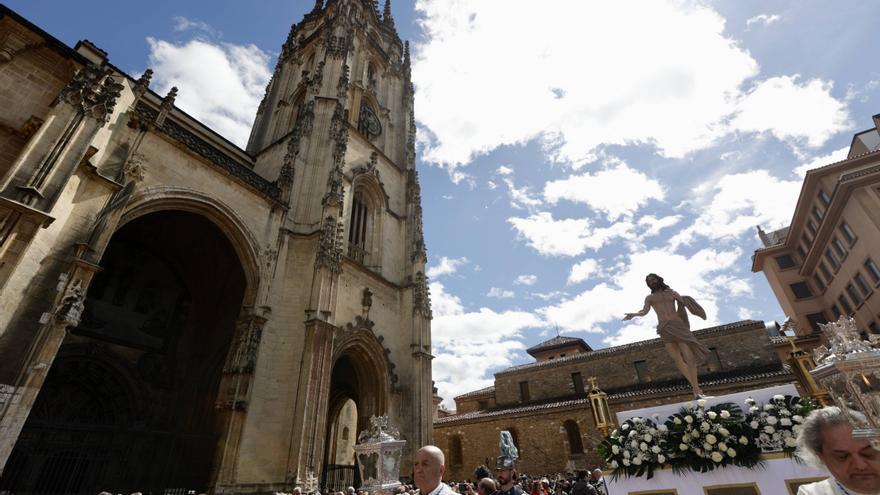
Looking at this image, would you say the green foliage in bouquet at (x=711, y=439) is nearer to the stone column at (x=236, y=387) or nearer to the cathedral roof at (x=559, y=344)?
the stone column at (x=236, y=387)

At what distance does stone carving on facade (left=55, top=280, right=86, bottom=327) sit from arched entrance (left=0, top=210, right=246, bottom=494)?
3.84 metres

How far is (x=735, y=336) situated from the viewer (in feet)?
77.6

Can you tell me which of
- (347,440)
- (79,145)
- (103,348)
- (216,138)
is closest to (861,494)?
(79,145)

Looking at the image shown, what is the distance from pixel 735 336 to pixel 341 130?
25.4 m

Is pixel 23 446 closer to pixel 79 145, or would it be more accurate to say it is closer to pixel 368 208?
pixel 79 145

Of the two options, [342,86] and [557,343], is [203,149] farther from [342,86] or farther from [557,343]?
[557,343]

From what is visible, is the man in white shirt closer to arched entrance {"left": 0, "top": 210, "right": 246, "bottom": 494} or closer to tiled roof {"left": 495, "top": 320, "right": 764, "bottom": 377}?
arched entrance {"left": 0, "top": 210, "right": 246, "bottom": 494}

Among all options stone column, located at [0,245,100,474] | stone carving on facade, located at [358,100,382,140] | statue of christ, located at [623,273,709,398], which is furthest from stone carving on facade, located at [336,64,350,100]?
statue of christ, located at [623,273,709,398]

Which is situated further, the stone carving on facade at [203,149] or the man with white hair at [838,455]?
the stone carving on facade at [203,149]

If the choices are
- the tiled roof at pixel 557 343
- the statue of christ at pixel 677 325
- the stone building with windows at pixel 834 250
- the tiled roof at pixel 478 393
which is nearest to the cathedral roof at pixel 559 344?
the tiled roof at pixel 557 343

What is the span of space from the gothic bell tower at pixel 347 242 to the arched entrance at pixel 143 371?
2801 millimetres

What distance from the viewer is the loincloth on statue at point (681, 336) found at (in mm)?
5719

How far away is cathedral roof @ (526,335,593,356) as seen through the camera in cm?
3772

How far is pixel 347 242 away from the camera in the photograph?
54.9 ft
